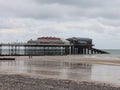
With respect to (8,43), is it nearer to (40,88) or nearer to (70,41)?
(70,41)

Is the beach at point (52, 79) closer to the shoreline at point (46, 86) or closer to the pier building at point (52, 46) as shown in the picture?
the shoreline at point (46, 86)

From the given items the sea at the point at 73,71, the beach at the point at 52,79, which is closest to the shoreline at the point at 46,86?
the beach at the point at 52,79

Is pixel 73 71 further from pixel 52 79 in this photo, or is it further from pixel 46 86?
pixel 46 86

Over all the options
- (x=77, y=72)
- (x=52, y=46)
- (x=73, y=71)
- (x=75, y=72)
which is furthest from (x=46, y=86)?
(x=52, y=46)

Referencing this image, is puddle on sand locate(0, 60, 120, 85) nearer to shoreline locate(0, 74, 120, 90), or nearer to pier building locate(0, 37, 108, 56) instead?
shoreline locate(0, 74, 120, 90)

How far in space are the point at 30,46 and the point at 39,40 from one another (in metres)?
8.68

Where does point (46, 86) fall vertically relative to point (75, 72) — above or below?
above

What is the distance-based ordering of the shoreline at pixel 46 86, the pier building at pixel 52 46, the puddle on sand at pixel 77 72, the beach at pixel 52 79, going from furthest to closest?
the pier building at pixel 52 46
the puddle on sand at pixel 77 72
the beach at pixel 52 79
the shoreline at pixel 46 86

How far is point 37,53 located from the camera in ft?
385

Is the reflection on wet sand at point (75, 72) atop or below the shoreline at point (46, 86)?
below

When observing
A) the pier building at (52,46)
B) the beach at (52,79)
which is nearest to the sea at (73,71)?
the beach at (52,79)

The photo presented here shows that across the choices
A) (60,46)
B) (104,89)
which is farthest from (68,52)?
(104,89)

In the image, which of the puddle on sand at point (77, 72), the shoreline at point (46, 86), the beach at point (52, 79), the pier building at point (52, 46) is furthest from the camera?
the pier building at point (52, 46)

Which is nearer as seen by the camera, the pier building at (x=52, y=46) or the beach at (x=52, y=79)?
the beach at (x=52, y=79)
